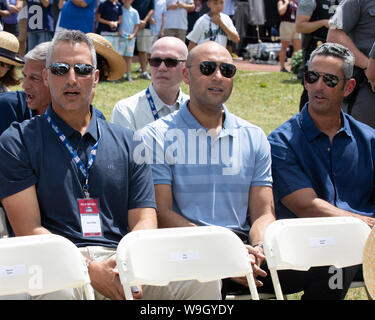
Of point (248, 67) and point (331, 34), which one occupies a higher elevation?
point (331, 34)

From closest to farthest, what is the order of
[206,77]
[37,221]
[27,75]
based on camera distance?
[37,221] < [206,77] < [27,75]

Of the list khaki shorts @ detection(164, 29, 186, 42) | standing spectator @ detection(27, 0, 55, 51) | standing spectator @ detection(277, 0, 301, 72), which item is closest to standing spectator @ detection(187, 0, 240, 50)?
standing spectator @ detection(27, 0, 55, 51)

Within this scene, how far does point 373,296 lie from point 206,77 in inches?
72.4

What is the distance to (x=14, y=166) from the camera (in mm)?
3170

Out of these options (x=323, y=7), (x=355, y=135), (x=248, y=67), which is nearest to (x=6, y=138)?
→ (x=355, y=135)

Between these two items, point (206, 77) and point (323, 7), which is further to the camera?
point (323, 7)

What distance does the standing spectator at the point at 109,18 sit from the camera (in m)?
12.4

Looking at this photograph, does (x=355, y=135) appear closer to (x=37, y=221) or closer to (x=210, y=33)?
(x=37, y=221)

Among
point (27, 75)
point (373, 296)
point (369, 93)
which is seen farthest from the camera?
point (369, 93)

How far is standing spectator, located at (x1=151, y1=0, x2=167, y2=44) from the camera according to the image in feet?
44.3

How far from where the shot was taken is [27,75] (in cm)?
437

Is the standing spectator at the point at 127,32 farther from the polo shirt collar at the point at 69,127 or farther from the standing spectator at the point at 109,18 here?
the polo shirt collar at the point at 69,127

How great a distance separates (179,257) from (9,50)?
275 centimetres

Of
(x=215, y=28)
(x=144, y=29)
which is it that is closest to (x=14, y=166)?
(x=215, y=28)
